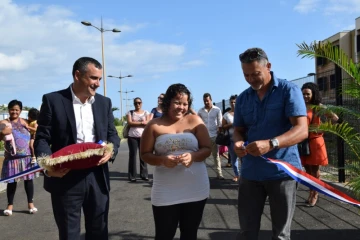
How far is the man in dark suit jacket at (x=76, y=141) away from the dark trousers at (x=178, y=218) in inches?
19.3

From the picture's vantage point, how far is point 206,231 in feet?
16.0

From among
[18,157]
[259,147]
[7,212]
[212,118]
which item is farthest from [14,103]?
[259,147]

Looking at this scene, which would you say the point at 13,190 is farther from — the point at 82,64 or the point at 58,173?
the point at 82,64

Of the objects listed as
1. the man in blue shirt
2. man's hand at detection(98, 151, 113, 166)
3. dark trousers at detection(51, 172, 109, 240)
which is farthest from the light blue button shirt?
dark trousers at detection(51, 172, 109, 240)

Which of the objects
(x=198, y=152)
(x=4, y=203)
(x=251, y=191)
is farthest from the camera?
(x=4, y=203)

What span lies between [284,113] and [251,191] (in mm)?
691

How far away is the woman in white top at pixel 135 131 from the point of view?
8914 millimetres

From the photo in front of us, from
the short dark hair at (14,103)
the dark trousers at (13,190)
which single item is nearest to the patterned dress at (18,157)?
the dark trousers at (13,190)

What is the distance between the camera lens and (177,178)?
3.25 m

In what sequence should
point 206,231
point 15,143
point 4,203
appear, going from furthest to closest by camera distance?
point 4,203, point 15,143, point 206,231

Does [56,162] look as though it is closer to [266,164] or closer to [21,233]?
[266,164]

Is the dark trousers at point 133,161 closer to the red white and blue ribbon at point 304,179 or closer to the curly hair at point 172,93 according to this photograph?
the curly hair at point 172,93

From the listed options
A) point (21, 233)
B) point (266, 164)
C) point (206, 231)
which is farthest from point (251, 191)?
point (21, 233)

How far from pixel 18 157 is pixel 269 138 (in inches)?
181
